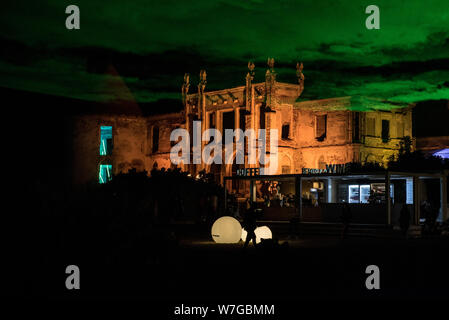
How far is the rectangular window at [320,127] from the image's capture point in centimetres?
4862

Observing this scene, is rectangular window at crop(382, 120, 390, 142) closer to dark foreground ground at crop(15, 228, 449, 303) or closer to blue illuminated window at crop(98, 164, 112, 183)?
blue illuminated window at crop(98, 164, 112, 183)

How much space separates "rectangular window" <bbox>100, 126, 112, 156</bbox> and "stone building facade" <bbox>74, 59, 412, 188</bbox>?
1.53ft

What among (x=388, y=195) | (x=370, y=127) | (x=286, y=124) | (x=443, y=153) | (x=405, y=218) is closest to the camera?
(x=405, y=218)

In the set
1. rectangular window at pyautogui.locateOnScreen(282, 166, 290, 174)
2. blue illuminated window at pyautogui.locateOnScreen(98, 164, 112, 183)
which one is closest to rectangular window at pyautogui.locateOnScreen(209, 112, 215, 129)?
rectangular window at pyautogui.locateOnScreen(282, 166, 290, 174)

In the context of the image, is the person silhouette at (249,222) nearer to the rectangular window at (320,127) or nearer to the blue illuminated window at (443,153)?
the rectangular window at (320,127)

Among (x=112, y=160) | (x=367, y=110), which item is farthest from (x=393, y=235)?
(x=112, y=160)

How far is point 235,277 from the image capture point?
12516 millimetres

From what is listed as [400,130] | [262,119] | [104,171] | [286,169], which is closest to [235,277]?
[286,169]

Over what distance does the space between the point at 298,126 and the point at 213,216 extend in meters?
22.1

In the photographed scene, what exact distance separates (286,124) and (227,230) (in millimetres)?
28064

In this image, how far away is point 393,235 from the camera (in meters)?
26.5

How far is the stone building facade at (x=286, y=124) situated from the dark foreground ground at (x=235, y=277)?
3074cm

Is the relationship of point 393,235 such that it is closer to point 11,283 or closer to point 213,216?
point 213,216

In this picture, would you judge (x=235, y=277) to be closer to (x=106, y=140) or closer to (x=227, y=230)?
(x=227, y=230)
